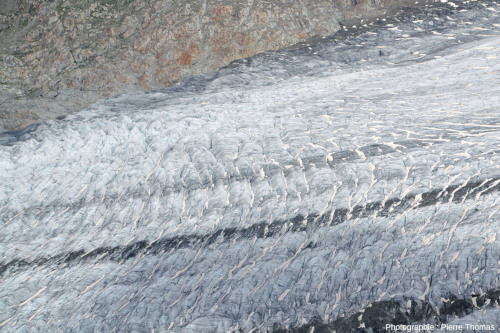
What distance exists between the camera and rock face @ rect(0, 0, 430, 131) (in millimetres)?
12203

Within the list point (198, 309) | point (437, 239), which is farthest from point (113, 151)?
point (437, 239)

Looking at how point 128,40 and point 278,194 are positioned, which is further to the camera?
point 128,40

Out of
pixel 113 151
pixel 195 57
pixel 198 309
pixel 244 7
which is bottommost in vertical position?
pixel 198 309

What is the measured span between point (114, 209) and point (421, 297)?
4.98 meters

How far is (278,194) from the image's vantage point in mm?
8383

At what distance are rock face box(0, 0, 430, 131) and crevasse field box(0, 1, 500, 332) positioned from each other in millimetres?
614

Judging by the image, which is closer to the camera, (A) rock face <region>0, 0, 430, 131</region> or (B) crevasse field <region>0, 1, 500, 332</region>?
(B) crevasse field <region>0, 1, 500, 332</region>

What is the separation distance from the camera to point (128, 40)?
1263cm

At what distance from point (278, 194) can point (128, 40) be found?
20.9 ft

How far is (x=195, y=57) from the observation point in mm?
12195

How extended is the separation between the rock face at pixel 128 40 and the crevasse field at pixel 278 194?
614 mm

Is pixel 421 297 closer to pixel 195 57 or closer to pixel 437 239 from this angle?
pixel 437 239

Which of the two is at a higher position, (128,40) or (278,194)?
(128,40)

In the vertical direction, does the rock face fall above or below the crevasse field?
above
